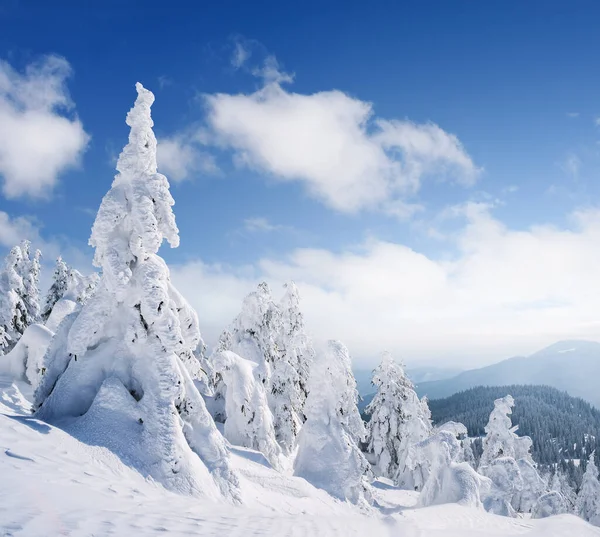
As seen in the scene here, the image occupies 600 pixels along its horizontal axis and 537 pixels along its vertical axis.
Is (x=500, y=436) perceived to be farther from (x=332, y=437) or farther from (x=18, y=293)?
(x=18, y=293)

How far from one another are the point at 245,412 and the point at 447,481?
11012mm

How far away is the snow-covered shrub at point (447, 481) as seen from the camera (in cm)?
1936

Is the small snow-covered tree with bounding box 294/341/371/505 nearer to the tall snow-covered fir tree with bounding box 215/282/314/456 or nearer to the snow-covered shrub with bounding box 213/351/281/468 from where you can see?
the snow-covered shrub with bounding box 213/351/281/468

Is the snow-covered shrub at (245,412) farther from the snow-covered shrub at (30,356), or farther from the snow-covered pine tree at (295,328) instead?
the snow-covered shrub at (30,356)

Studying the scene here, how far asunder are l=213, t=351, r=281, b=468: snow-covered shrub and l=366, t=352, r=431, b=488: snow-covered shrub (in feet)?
54.2

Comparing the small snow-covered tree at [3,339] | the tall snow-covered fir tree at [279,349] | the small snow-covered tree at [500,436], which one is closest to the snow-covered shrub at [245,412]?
the tall snow-covered fir tree at [279,349]

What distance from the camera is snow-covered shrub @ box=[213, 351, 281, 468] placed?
18.6 m

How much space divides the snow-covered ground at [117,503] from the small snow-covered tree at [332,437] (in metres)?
1.80

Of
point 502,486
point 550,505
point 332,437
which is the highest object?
point 332,437

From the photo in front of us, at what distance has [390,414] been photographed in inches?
1314

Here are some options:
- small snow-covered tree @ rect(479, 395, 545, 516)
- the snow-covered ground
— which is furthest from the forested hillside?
the snow-covered ground

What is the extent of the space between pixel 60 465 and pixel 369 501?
14.3 m

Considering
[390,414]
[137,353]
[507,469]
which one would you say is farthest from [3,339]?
[507,469]

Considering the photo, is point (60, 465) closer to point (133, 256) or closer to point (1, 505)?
point (1, 505)
